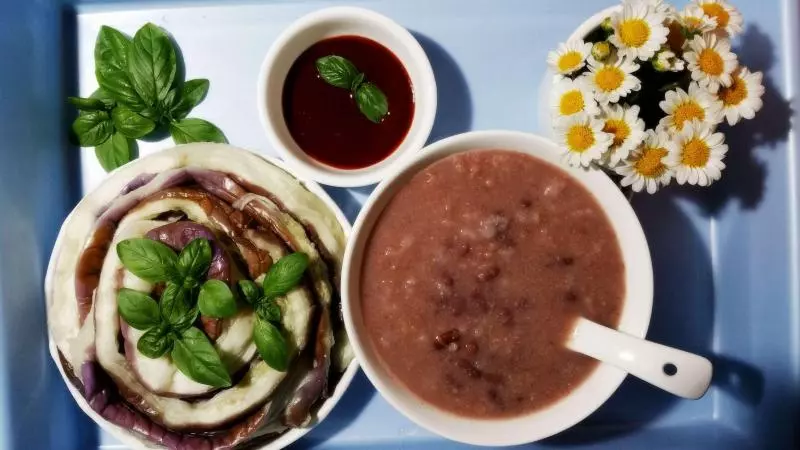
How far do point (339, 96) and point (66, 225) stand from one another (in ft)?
2.41

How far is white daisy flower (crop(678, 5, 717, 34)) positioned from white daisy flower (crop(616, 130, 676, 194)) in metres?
0.23

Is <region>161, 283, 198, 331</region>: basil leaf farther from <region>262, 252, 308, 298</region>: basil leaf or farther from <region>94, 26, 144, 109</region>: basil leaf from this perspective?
<region>94, 26, 144, 109</region>: basil leaf

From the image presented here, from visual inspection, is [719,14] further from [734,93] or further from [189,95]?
[189,95]

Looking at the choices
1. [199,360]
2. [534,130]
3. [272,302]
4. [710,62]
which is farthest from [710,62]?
[199,360]

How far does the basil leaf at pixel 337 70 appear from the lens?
6.03 feet

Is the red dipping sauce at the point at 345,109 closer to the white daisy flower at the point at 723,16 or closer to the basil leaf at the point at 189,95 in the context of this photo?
the basil leaf at the point at 189,95

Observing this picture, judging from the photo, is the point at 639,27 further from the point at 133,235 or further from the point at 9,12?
the point at 9,12

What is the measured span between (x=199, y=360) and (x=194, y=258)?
207 mm

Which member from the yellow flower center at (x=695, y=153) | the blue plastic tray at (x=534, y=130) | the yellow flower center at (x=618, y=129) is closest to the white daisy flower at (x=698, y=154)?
the yellow flower center at (x=695, y=153)

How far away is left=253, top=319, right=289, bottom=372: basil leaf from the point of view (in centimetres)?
151

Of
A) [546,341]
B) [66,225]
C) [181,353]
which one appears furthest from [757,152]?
[66,225]

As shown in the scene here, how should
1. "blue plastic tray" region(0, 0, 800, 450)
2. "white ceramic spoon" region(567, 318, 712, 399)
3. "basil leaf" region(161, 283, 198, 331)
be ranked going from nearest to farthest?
1. "white ceramic spoon" region(567, 318, 712, 399)
2. "basil leaf" region(161, 283, 198, 331)
3. "blue plastic tray" region(0, 0, 800, 450)

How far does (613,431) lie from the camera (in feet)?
6.50

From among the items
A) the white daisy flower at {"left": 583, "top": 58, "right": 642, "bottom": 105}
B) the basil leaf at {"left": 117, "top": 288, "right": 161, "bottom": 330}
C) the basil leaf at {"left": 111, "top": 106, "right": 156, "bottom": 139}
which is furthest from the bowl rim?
the white daisy flower at {"left": 583, "top": 58, "right": 642, "bottom": 105}
